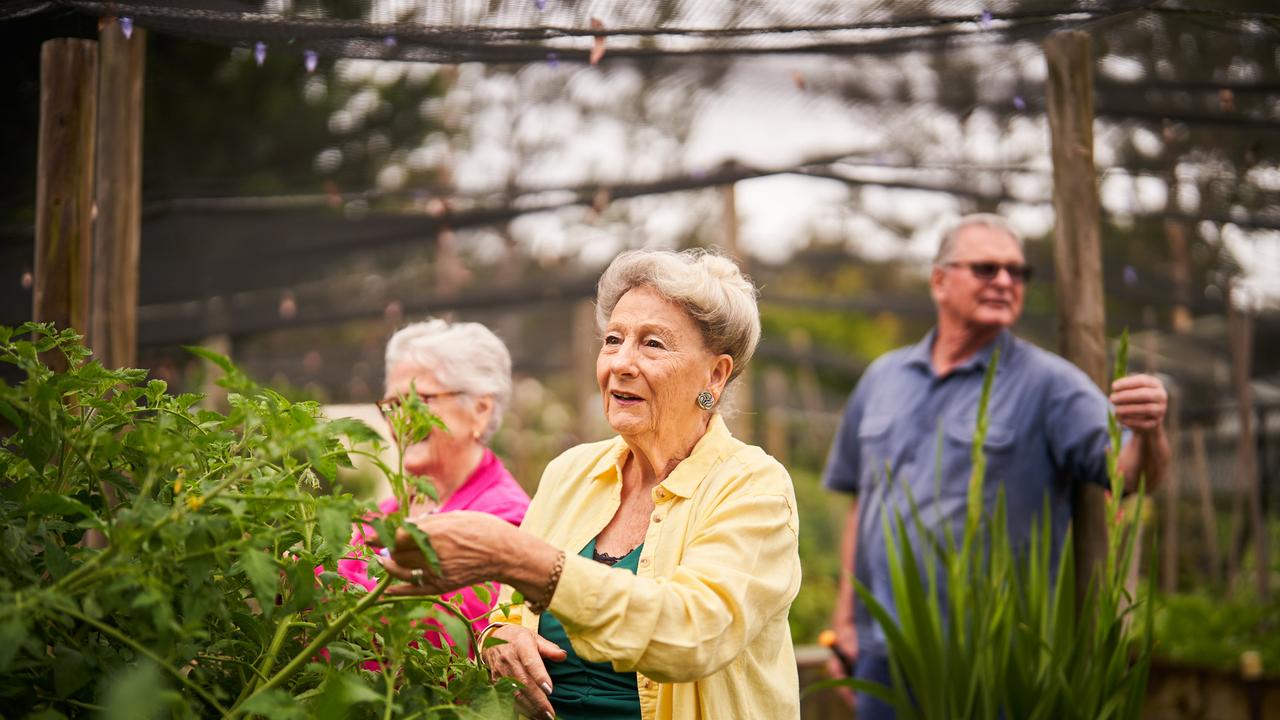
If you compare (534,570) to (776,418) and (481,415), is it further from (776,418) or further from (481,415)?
(776,418)

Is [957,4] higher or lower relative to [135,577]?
higher

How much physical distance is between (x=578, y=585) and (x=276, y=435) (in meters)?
0.49

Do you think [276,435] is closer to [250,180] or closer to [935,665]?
[935,665]

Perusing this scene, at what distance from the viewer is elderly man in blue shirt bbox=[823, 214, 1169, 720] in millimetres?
3023

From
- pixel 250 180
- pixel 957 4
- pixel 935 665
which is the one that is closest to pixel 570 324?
pixel 250 180

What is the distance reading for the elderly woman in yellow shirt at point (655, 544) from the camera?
156cm

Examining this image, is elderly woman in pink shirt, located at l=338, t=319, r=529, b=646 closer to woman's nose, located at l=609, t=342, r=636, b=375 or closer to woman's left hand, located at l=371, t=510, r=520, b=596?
woman's nose, located at l=609, t=342, r=636, b=375

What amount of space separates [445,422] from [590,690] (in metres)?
1.22

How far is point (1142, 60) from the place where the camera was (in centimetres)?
409

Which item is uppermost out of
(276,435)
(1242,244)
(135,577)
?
(1242,244)

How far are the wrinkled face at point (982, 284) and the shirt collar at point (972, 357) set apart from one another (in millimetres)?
54

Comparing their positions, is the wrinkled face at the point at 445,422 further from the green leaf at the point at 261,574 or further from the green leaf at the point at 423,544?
the green leaf at the point at 261,574

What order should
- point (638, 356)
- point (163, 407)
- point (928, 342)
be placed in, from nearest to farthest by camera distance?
point (163, 407)
point (638, 356)
point (928, 342)

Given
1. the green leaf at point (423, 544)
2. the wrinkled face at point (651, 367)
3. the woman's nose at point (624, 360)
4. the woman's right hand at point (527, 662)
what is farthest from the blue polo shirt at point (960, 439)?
the green leaf at point (423, 544)
